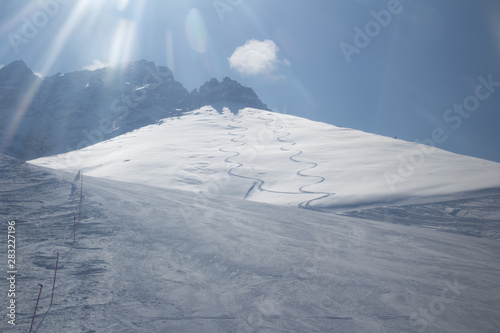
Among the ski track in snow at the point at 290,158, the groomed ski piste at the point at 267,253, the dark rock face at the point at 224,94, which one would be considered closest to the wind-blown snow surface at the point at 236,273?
the groomed ski piste at the point at 267,253

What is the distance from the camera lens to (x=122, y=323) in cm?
426

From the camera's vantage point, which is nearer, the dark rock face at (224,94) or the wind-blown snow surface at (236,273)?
the wind-blown snow surface at (236,273)

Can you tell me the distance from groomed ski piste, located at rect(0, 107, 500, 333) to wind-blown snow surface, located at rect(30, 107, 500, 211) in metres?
0.16

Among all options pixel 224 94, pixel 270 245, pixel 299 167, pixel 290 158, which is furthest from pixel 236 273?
pixel 224 94

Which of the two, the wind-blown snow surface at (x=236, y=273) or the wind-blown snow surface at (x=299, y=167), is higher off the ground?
the wind-blown snow surface at (x=299, y=167)

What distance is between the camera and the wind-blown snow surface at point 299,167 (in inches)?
538

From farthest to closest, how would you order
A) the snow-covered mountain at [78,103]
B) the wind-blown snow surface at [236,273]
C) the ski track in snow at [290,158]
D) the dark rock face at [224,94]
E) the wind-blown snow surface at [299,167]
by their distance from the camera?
1. the snow-covered mountain at [78,103]
2. the dark rock face at [224,94]
3. the ski track in snow at [290,158]
4. the wind-blown snow surface at [299,167]
5. the wind-blown snow surface at [236,273]

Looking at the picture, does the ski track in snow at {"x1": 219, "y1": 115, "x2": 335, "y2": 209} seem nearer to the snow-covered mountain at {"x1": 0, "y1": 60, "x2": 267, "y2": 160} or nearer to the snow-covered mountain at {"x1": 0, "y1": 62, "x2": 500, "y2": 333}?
the snow-covered mountain at {"x1": 0, "y1": 62, "x2": 500, "y2": 333}

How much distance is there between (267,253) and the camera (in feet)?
24.0

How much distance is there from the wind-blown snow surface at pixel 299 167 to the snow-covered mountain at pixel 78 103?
53.8 metres

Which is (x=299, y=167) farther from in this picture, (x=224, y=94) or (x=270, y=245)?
(x=224, y=94)

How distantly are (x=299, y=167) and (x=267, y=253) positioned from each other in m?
12.6

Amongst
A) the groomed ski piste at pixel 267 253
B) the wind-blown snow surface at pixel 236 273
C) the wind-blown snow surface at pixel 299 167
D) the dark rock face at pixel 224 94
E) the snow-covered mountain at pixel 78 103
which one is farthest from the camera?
the snow-covered mountain at pixel 78 103

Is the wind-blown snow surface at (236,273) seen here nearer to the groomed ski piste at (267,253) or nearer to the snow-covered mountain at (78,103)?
the groomed ski piste at (267,253)
